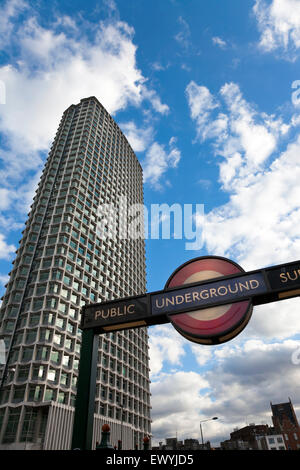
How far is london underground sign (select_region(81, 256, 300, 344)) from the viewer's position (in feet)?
17.8

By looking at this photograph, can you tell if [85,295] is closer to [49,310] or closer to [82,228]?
[49,310]

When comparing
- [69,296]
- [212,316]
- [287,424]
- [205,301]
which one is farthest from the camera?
[287,424]

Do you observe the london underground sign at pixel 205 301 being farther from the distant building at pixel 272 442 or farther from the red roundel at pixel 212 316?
the distant building at pixel 272 442

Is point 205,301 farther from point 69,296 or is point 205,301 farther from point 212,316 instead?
point 69,296

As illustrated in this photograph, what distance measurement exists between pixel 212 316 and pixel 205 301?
335mm

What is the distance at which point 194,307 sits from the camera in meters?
5.80

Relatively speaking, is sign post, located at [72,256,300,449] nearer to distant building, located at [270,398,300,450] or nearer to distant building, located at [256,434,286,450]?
distant building, located at [270,398,300,450]

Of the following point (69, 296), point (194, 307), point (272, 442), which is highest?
point (69, 296)

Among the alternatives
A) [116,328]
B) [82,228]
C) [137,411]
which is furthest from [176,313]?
[137,411]

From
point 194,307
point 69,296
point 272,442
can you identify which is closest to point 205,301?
point 194,307

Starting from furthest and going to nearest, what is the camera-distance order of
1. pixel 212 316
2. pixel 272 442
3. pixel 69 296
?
pixel 272 442 → pixel 69 296 → pixel 212 316

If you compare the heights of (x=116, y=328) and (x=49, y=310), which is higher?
(x=49, y=310)
